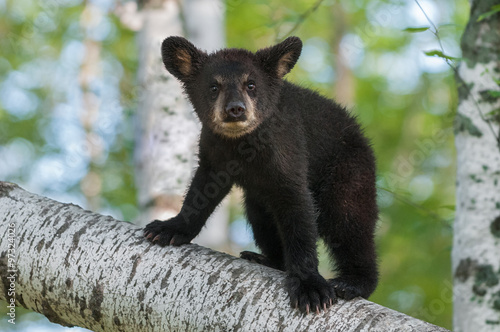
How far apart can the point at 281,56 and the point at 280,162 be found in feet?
3.39

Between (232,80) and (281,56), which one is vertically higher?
(281,56)

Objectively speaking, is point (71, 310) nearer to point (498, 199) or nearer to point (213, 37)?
point (498, 199)

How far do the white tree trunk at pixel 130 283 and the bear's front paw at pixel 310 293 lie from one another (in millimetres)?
57

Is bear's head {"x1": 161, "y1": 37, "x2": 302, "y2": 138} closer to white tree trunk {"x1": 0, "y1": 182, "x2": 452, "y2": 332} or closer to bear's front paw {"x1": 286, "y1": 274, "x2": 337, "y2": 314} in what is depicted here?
white tree trunk {"x1": 0, "y1": 182, "x2": 452, "y2": 332}

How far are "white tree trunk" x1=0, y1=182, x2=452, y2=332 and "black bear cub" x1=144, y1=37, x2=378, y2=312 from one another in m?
0.43

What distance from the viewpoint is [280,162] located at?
4418 mm

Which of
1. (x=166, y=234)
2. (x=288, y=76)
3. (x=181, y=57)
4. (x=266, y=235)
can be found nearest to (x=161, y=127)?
(x=181, y=57)

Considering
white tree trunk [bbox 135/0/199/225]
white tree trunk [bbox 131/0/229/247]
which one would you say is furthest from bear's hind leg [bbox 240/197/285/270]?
white tree trunk [bbox 135/0/199/225]

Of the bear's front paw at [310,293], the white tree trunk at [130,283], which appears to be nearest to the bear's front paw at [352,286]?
the bear's front paw at [310,293]

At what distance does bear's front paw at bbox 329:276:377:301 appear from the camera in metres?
3.97

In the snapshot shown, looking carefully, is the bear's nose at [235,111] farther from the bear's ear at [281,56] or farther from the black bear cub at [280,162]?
the bear's ear at [281,56]

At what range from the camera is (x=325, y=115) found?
5.18 metres

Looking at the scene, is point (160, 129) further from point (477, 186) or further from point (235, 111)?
point (477, 186)

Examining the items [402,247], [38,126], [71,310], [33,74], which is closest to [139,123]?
[71,310]
